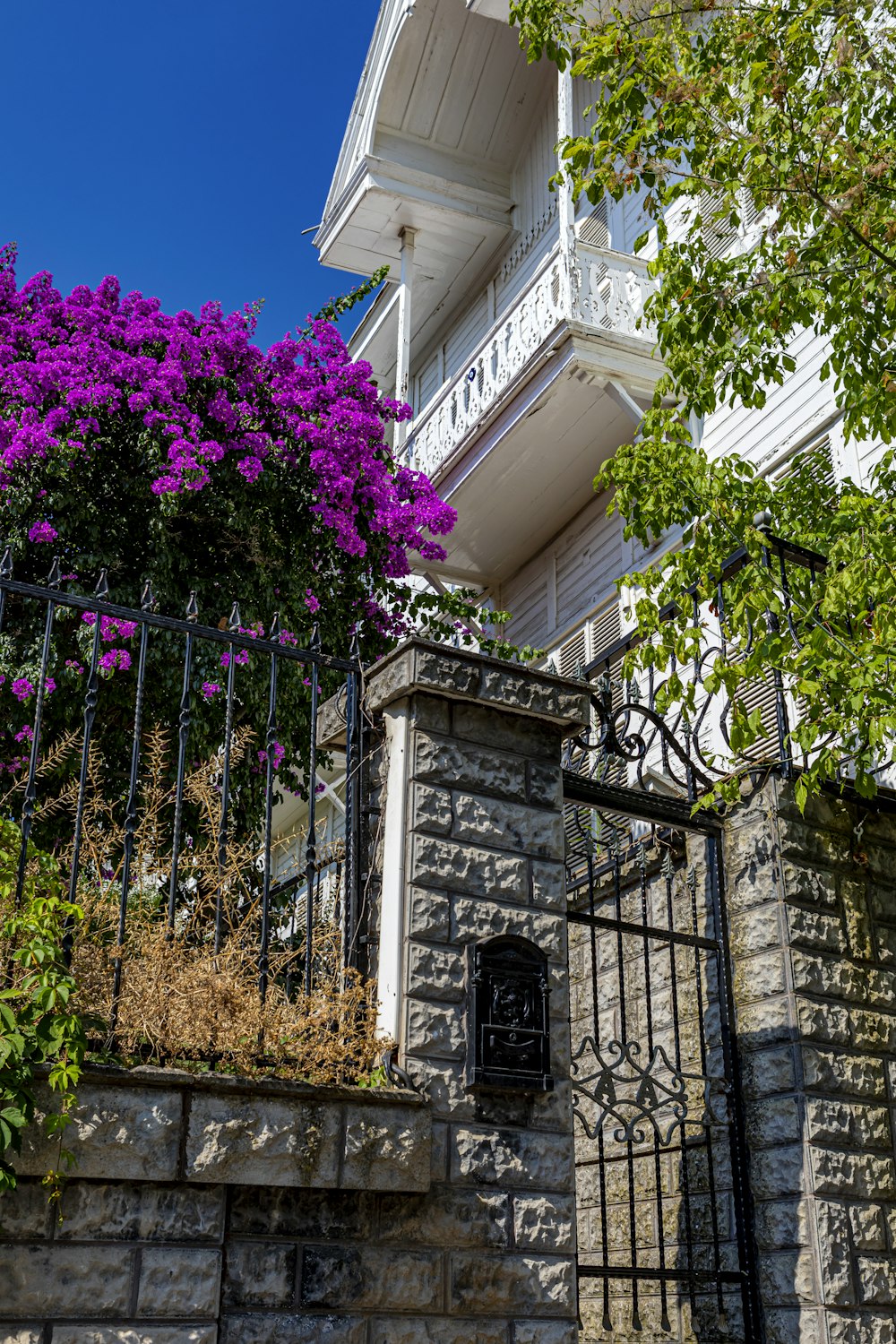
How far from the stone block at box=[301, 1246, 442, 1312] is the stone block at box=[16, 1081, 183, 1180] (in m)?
0.59

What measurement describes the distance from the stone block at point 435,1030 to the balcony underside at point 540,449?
6.98m

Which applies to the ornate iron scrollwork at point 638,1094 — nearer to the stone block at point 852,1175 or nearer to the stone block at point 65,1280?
the stone block at point 852,1175

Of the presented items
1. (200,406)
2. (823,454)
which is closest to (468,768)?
(200,406)

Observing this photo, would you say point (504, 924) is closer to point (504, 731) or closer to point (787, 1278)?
point (504, 731)

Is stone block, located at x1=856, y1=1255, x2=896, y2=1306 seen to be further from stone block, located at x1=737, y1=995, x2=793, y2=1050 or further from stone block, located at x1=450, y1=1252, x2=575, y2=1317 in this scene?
stone block, located at x1=450, y1=1252, x2=575, y2=1317

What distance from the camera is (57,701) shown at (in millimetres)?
7105

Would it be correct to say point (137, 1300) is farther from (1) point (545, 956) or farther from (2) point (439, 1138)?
(1) point (545, 956)

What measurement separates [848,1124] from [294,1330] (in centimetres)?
265

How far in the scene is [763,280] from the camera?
6094 millimetres

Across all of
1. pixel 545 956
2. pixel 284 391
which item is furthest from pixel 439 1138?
pixel 284 391

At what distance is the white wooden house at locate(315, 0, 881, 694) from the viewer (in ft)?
34.1

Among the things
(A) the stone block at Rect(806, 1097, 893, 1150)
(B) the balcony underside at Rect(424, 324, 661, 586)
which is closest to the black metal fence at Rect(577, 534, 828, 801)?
(A) the stone block at Rect(806, 1097, 893, 1150)

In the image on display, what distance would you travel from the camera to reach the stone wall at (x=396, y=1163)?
3559 mm

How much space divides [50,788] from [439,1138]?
12.7 feet
